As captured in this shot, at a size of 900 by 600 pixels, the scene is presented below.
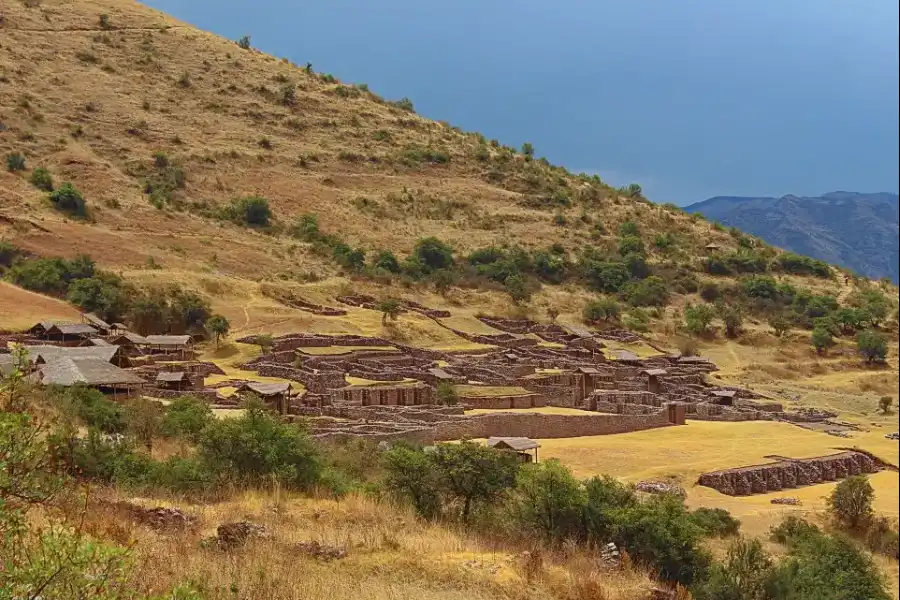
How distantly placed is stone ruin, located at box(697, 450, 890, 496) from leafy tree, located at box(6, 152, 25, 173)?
5773cm

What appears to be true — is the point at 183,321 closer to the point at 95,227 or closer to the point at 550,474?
the point at 95,227

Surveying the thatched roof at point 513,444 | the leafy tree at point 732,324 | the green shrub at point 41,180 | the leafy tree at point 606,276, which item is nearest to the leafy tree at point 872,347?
the leafy tree at point 732,324

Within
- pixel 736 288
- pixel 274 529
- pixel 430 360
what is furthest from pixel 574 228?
pixel 274 529

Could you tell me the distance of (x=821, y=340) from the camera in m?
56.2

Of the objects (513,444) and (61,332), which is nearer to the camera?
(513,444)

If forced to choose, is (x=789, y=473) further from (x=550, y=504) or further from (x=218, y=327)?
(x=218, y=327)

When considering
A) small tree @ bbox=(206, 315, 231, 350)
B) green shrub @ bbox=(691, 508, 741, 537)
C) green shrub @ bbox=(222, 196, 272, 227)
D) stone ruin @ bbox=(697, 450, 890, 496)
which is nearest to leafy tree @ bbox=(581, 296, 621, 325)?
small tree @ bbox=(206, 315, 231, 350)

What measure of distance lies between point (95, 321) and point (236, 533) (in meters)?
33.4

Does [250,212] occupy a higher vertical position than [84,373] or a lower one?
higher

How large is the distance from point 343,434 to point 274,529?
15.3 m

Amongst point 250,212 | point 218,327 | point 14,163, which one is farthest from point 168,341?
point 14,163

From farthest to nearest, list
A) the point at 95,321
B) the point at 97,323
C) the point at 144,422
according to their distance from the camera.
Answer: the point at 95,321 < the point at 97,323 < the point at 144,422

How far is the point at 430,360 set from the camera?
4044 cm

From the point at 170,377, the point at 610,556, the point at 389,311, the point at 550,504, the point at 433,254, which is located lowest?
the point at 610,556
